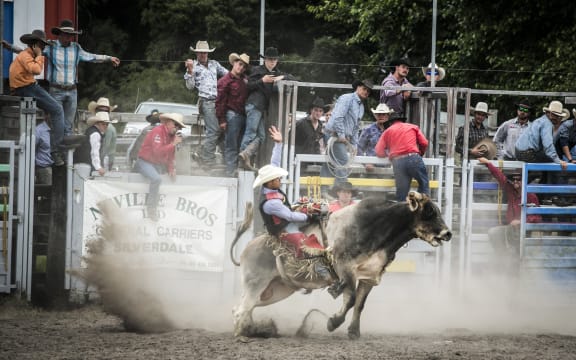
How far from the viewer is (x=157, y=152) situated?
1321cm

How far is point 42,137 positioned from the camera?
45.6 ft

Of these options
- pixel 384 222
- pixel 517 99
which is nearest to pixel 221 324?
pixel 384 222

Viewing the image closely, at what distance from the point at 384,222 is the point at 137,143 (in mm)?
4441

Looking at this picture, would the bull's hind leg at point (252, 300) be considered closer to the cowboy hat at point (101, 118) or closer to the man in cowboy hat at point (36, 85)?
the cowboy hat at point (101, 118)

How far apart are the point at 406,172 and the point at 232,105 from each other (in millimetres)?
2545

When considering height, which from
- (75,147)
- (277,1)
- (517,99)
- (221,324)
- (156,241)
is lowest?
(221,324)

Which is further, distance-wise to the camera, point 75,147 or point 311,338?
point 75,147

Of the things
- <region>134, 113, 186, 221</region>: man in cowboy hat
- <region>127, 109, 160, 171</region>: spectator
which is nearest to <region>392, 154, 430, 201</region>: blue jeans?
<region>134, 113, 186, 221</region>: man in cowboy hat

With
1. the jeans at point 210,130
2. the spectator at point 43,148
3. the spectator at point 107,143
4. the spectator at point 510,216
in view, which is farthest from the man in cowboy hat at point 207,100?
the spectator at point 510,216

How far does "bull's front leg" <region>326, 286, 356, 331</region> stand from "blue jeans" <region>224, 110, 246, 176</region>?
10.9 ft

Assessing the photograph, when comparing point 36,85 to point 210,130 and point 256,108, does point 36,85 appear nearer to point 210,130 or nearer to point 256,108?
point 210,130

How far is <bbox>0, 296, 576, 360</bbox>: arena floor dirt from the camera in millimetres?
10016

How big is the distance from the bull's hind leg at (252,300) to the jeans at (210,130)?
3183mm

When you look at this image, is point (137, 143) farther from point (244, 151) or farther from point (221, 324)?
point (221, 324)
